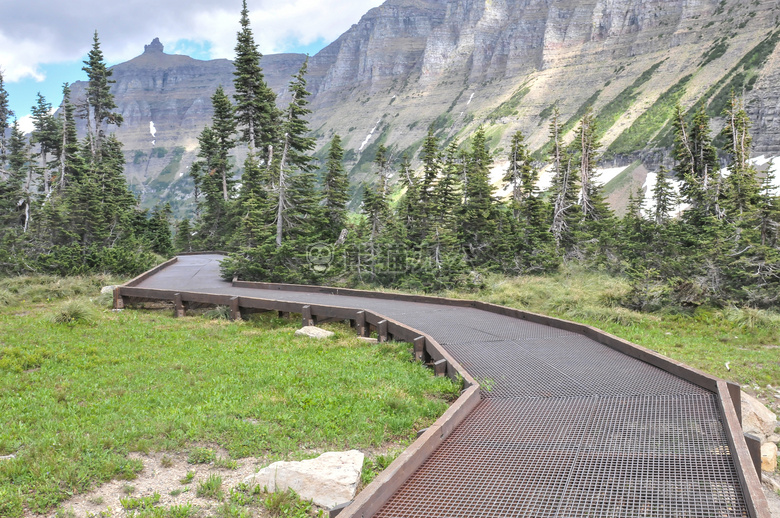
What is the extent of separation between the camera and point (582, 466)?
4367 mm

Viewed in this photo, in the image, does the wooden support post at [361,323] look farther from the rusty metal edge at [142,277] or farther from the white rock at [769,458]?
the rusty metal edge at [142,277]

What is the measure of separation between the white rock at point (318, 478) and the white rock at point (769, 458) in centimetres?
617

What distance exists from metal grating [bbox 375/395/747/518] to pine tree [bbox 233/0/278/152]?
89.7ft

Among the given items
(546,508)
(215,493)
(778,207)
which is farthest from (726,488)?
(778,207)

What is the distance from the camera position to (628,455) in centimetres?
453

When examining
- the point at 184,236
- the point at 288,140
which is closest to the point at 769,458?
the point at 288,140

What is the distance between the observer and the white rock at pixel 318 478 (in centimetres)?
461

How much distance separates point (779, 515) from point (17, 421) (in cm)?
988

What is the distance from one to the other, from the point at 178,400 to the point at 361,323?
562 cm

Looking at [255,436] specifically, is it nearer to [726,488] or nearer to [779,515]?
[726,488]

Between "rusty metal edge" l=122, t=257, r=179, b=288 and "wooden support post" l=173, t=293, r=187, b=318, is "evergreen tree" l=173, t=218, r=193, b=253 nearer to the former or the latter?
"rusty metal edge" l=122, t=257, r=179, b=288

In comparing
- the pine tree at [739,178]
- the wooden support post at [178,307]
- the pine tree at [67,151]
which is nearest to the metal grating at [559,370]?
the wooden support post at [178,307]

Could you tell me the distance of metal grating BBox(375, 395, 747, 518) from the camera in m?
3.78

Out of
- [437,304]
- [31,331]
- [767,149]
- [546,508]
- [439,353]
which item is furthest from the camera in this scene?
[767,149]
